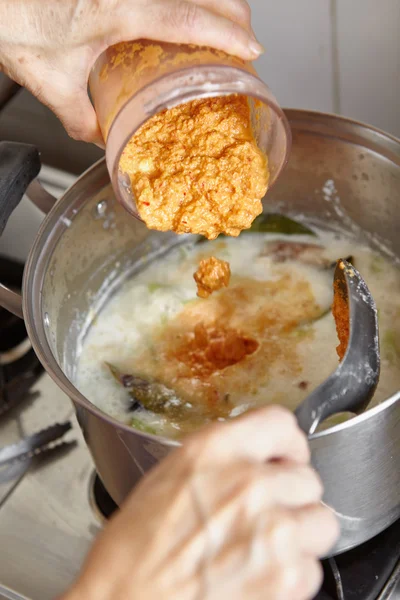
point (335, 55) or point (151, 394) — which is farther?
point (335, 55)

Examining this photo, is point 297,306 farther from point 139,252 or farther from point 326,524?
point 326,524

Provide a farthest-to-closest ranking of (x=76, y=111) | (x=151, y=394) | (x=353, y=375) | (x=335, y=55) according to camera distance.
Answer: (x=335, y=55), (x=151, y=394), (x=76, y=111), (x=353, y=375)

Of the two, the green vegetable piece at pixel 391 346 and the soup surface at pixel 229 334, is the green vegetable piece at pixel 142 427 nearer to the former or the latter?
the soup surface at pixel 229 334

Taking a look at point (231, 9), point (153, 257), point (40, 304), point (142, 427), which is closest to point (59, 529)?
point (142, 427)

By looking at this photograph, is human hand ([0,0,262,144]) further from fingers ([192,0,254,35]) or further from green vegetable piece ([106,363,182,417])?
green vegetable piece ([106,363,182,417])

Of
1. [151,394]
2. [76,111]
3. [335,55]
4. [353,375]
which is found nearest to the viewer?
[353,375]

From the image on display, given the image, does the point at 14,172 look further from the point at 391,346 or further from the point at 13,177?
the point at 391,346

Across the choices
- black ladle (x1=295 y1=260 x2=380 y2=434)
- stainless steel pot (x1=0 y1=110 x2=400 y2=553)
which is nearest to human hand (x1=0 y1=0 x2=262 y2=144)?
stainless steel pot (x1=0 y1=110 x2=400 y2=553)
